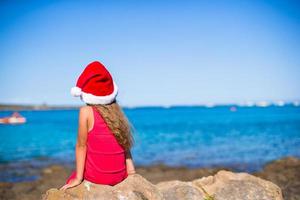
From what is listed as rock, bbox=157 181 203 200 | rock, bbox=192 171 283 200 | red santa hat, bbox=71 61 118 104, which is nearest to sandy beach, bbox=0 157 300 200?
rock, bbox=192 171 283 200

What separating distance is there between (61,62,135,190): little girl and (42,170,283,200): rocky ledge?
16cm

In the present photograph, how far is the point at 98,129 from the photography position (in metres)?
5.19

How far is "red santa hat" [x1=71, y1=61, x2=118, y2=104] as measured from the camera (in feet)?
17.0

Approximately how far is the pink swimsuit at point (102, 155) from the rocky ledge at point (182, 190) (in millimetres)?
129

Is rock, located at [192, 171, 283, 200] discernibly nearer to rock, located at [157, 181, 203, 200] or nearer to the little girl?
rock, located at [157, 181, 203, 200]

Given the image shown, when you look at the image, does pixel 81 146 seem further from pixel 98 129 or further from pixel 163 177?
pixel 163 177

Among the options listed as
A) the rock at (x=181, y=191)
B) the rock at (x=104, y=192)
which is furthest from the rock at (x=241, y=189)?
the rock at (x=104, y=192)

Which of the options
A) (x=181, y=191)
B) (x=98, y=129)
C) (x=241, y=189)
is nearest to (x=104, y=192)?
(x=98, y=129)

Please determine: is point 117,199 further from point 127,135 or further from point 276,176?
point 276,176

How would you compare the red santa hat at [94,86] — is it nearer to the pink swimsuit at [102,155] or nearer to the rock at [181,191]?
the pink swimsuit at [102,155]

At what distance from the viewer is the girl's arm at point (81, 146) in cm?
512

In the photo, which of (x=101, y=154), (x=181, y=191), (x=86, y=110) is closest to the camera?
(x=86, y=110)

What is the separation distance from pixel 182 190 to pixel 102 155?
187cm

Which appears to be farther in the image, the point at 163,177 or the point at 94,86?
the point at 163,177
